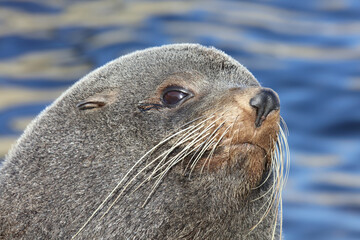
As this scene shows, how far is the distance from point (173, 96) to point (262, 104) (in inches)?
25.5

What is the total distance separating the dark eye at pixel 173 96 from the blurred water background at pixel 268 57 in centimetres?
556

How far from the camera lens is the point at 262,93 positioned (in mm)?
4797

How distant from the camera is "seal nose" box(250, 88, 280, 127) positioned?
474 centimetres

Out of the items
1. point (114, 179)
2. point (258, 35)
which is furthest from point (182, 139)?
point (258, 35)

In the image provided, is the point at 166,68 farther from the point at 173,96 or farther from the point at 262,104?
the point at 262,104

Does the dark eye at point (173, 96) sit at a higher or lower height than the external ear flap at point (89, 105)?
higher

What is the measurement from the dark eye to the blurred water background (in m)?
5.56

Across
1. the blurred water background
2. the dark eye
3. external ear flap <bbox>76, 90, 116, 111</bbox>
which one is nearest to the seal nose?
the dark eye

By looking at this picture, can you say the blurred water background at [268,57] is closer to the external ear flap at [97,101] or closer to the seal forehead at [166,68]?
the seal forehead at [166,68]

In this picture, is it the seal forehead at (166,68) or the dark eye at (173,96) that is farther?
the seal forehead at (166,68)

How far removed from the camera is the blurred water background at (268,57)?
11.1 metres

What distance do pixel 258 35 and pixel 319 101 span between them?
3107mm

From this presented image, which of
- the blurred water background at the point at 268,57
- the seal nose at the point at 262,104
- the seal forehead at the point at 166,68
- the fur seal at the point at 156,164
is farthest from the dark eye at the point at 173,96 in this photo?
the blurred water background at the point at 268,57

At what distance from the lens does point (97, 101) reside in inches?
203
